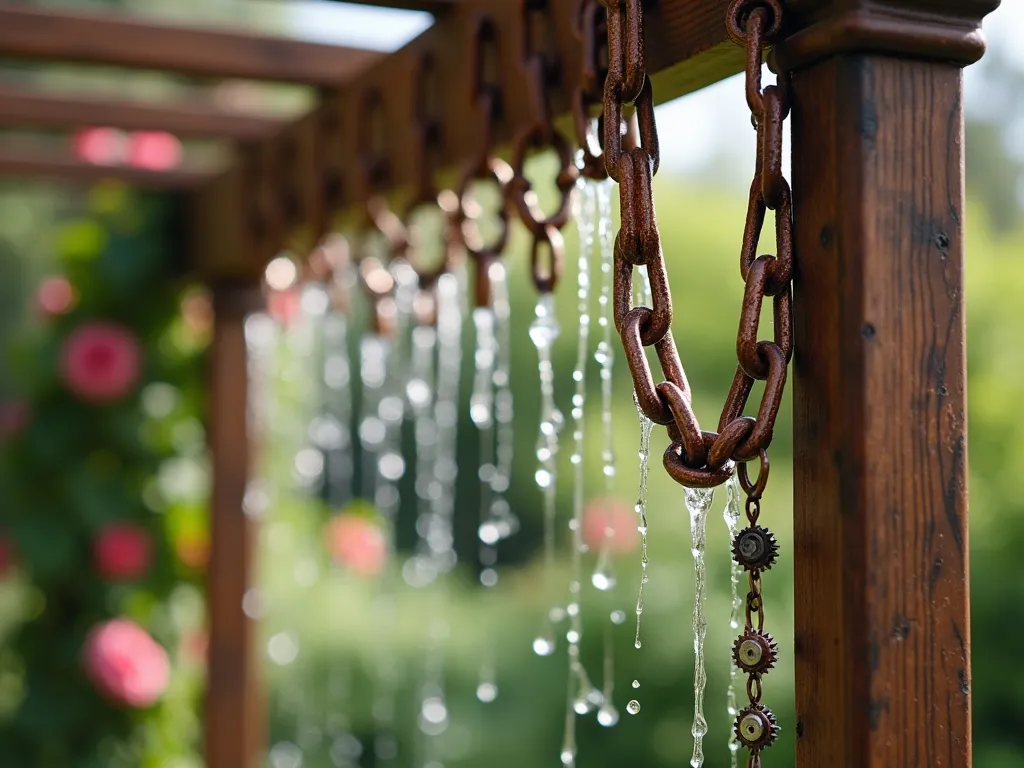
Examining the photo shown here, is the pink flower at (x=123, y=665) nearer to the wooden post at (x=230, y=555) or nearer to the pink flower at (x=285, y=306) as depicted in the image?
the wooden post at (x=230, y=555)


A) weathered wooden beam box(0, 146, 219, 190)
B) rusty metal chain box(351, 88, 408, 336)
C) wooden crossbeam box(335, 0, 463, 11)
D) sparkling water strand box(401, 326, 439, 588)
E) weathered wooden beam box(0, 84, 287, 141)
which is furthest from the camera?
sparkling water strand box(401, 326, 439, 588)

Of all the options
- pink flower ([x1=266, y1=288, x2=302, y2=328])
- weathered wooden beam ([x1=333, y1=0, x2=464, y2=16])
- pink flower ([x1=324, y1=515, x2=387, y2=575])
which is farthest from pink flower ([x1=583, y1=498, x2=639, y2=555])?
weathered wooden beam ([x1=333, y1=0, x2=464, y2=16])

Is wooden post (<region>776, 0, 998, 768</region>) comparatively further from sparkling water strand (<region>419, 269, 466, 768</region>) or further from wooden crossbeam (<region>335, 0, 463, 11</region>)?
sparkling water strand (<region>419, 269, 466, 768</region>)

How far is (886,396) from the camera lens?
0.75 m

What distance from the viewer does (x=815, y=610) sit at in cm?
78

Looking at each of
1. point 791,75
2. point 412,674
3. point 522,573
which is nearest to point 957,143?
point 791,75

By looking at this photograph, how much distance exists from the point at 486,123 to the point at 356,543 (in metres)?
2.79

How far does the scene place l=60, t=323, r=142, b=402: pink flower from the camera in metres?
3.17

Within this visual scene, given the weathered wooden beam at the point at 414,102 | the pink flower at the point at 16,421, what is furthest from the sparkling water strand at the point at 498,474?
the pink flower at the point at 16,421

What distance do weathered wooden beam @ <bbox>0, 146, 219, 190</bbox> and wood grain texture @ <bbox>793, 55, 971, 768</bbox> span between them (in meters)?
2.42

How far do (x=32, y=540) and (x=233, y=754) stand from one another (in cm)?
87

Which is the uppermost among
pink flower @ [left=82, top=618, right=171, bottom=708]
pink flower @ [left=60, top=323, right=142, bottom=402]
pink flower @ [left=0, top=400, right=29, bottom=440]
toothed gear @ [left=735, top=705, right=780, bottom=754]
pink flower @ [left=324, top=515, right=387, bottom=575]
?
pink flower @ [left=60, top=323, right=142, bottom=402]

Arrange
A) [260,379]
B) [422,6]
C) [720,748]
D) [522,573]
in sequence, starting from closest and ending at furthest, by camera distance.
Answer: [422,6]
[720,748]
[260,379]
[522,573]

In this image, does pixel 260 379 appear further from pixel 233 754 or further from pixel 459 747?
pixel 459 747
